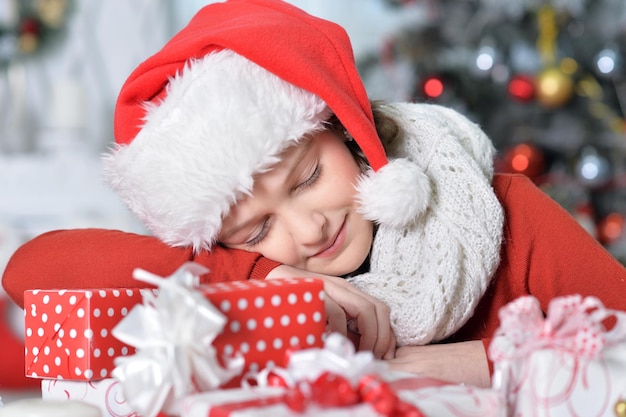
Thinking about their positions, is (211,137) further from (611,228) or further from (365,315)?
(611,228)

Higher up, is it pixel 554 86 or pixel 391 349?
pixel 554 86

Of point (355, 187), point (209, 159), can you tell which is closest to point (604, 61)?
point (355, 187)

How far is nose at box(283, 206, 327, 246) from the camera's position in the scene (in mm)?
1002

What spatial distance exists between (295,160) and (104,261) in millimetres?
323

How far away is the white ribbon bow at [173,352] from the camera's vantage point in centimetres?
68

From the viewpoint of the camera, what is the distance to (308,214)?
1.01 meters

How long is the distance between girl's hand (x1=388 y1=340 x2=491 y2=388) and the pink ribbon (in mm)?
225

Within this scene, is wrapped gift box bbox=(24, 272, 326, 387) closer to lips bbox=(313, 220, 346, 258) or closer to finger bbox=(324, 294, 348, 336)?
finger bbox=(324, 294, 348, 336)

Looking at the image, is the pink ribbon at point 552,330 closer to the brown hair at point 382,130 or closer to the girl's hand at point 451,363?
the girl's hand at point 451,363

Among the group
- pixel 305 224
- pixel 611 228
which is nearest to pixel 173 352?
pixel 305 224

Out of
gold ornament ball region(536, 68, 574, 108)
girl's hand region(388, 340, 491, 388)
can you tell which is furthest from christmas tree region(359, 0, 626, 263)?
girl's hand region(388, 340, 491, 388)

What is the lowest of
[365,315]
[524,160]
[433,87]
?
[524,160]

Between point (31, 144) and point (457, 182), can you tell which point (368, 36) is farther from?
point (457, 182)

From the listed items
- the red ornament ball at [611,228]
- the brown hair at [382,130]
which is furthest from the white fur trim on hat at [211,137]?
the red ornament ball at [611,228]
